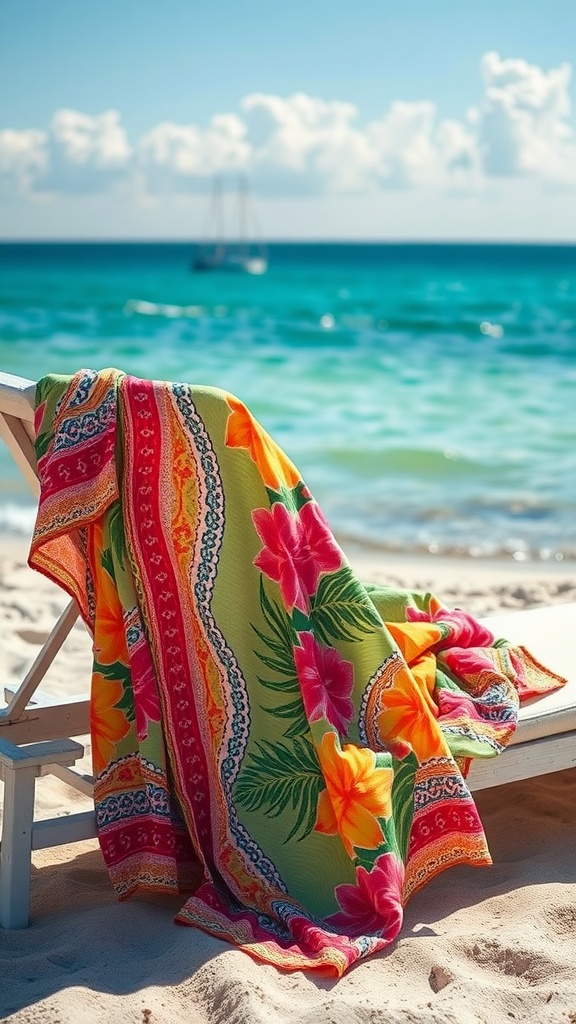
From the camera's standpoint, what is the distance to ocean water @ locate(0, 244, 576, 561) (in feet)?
25.7

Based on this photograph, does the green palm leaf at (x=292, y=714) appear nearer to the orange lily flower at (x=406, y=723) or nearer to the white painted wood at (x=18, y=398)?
the orange lily flower at (x=406, y=723)

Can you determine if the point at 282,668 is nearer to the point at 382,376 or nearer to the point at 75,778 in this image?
the point at 75,778

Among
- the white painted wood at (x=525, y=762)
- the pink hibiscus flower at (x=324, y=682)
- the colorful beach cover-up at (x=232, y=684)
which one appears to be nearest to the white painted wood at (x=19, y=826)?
the colorful beach cover-up at (x=232, y=684)

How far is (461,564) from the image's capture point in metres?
6.52

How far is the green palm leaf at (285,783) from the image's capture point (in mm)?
2543

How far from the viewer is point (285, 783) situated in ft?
8.38

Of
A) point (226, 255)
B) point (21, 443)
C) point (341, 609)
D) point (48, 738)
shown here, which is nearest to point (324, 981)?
point (341, 609)

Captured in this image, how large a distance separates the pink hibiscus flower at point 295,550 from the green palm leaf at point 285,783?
0.32 m

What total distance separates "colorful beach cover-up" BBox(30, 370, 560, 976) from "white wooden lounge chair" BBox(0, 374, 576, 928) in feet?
0.34

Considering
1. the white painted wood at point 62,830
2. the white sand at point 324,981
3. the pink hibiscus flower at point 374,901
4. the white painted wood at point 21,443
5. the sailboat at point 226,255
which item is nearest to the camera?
the white sand at point 324,981

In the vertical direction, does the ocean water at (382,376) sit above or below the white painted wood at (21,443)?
below

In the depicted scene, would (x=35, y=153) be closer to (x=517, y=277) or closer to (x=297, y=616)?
(x=517, y=277)

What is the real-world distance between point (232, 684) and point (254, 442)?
54cm

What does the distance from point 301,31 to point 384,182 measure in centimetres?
2771
